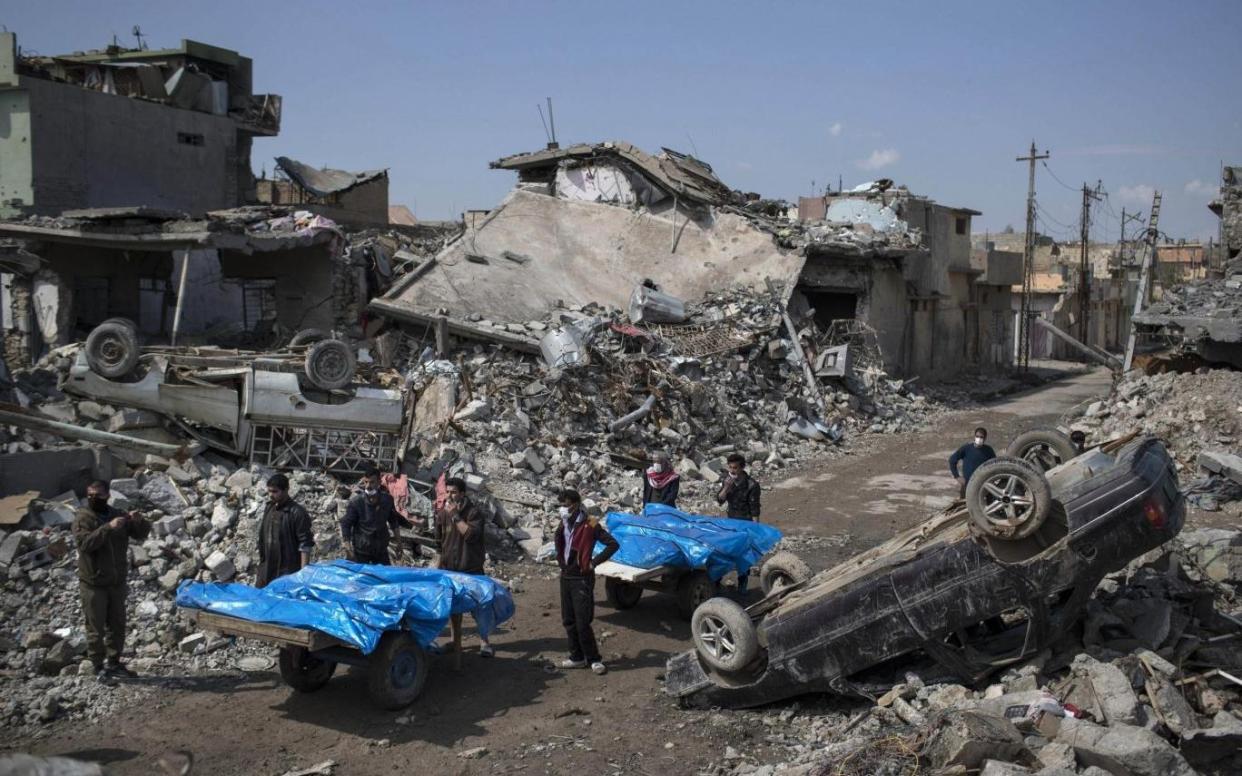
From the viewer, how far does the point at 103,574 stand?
294 inches

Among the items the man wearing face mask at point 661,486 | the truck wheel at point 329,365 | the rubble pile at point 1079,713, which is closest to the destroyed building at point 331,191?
the truck wheel at point 329,365

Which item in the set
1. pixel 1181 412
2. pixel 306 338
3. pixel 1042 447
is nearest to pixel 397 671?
pixel 1042 447

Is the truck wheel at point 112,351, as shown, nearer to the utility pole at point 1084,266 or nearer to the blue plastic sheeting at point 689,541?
the blue plastic sheeting at point 689,541

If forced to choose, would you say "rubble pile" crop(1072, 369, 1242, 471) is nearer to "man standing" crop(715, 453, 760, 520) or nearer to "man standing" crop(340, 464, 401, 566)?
"man standing" crop(715, 453, 760, 520)

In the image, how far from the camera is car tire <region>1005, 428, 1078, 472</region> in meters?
7.91

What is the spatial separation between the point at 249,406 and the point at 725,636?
23.2 ft

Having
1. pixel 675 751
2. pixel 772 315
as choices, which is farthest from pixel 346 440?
pixel 772 315

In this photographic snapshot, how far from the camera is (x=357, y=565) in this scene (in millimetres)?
7734

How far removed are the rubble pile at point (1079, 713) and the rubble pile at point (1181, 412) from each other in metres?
8.03

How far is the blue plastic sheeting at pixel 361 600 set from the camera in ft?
22.1

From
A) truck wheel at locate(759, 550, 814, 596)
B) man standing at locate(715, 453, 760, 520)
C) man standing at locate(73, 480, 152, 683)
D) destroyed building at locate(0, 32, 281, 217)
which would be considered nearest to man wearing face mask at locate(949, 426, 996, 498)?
man standing at locate(715, 453, 760, 520)

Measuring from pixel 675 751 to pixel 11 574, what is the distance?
6.04 metres

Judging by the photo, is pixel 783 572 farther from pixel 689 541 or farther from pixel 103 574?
pixel 103 574

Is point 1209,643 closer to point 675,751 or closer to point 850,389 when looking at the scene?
point 675,751
